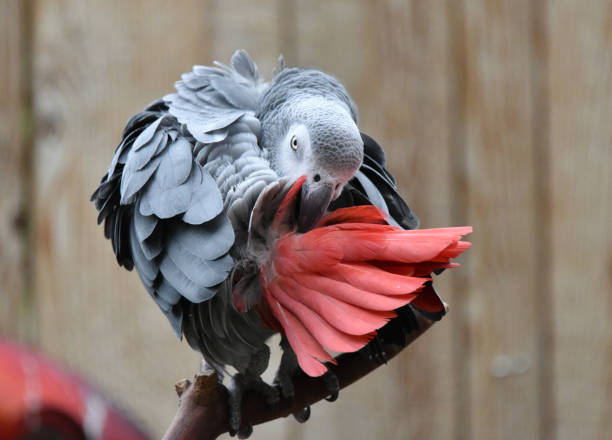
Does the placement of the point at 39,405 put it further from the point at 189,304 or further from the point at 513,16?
the point at 513,16

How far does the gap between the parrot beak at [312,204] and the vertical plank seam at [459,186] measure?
71 cm

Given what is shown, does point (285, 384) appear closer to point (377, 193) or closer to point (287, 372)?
point (287, 372)

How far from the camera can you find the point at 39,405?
101 centimetres

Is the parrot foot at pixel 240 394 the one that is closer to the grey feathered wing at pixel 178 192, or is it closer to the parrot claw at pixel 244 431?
the parrot claw at pixel 244 431

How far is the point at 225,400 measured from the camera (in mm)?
778

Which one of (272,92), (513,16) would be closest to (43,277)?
(272,92)

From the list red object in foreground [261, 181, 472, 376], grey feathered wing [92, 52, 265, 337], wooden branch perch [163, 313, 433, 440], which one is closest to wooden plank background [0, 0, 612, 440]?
grey feathered wing [92, 52, 265, 337]

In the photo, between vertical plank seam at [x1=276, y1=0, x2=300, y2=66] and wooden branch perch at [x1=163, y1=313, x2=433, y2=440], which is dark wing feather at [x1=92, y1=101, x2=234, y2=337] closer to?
wooden branch perch at [x1=163, y1=313, x2=433, y2=440]

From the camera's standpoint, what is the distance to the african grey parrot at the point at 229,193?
724 mm

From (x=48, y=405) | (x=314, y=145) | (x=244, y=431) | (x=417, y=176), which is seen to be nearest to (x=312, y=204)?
(x=314, y=145)

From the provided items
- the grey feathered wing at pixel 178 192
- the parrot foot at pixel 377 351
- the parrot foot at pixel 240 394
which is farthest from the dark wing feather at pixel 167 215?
the parrot foot at pixel 377 351

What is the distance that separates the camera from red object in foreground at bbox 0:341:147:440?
995mm

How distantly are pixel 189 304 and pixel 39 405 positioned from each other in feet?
1.25

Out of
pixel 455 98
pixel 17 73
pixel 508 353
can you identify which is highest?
pixel 17 73
